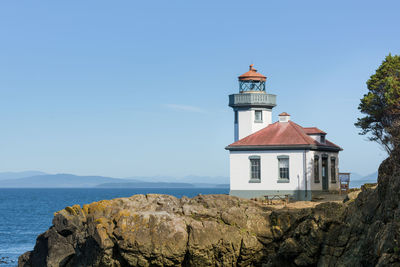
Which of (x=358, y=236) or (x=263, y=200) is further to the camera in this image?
(x=263, y=200)

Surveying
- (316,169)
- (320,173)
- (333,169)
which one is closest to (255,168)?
(316,169)

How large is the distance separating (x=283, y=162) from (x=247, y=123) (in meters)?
A: 5.43

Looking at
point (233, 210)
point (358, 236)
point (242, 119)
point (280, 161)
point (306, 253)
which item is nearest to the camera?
point (358, 236)

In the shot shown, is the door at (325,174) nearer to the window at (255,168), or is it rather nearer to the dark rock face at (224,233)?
the window at (255,168)

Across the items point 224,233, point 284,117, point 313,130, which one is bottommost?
point 224,233

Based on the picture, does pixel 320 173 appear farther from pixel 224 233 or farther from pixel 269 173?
pixel 224 233

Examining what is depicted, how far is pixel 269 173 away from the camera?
117 feet

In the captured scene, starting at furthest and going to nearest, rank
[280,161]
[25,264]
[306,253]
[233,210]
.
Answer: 1. [280,161]
2. [25,264]
3. [233,210]
4. [306,253]

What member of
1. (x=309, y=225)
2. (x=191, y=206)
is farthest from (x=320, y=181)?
(x=309, y=225)

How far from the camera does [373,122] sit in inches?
1300

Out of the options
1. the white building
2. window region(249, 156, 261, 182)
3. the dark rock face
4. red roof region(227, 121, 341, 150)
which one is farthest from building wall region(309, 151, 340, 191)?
the dark rock face

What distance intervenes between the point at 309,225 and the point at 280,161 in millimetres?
17105

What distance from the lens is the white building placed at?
3534 cm

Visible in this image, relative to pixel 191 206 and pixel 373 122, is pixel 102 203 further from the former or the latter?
pixel 373 122
